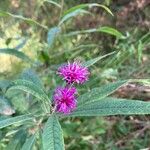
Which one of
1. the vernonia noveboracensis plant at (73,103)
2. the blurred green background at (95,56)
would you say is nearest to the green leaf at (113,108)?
the vernonia noveboracensis plant at (73,103)

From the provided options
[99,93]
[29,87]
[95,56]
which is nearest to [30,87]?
[29,87]

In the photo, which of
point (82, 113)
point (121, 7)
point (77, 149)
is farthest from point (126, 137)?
point (82, 113)

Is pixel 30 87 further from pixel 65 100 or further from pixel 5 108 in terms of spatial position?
pixel 5 108

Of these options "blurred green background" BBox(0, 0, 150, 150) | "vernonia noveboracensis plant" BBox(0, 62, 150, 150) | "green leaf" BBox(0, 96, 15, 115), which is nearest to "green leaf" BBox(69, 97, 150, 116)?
"vernonia noveboracensis plant" BBox(0, 62, 150, 150)

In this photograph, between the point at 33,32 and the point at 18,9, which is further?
the point at 18,9

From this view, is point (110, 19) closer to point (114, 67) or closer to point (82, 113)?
point (114, 67)

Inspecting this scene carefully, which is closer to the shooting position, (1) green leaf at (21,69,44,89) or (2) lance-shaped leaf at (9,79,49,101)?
(2) lance-shaped leaf at (9,79,49,101)

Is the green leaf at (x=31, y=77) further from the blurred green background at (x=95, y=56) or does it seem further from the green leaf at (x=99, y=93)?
the green leaf at (x=99, y=93)

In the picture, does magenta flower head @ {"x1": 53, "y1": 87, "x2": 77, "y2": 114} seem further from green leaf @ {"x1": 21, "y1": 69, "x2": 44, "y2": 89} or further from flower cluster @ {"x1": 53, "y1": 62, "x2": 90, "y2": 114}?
green leaf @ {"x1": 21, "y1": 69, "x2": 44, "y2": 89}
